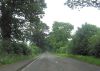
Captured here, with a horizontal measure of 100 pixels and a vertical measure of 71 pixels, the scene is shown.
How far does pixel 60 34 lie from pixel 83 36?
267 feet

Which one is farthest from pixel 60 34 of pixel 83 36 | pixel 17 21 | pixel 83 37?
pixel 17 21

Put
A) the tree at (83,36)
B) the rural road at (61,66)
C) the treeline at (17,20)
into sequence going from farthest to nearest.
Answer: the tree at (83,36) → the treeline at (17,20) → the rural road at (61,66)

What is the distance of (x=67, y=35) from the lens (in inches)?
5896

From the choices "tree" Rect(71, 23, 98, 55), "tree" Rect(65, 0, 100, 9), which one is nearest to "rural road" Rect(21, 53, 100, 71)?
"tree" Rect(65, 0, 100, 9)

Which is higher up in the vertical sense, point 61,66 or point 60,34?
point 60,34

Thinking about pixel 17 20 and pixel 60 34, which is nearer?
pixel 17 20

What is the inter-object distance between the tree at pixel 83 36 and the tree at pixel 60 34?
76939 millimetres

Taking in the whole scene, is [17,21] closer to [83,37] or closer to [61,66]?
[61,66]

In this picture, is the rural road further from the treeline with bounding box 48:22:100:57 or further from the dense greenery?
the treeline with bounding box 48:22:100:57

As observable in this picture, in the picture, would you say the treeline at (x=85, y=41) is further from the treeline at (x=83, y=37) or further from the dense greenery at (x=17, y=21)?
the dense greenery at (x=17, y=21)

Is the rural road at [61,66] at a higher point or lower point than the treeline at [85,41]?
lower

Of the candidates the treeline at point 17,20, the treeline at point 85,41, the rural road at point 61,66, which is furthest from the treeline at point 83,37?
the rural road at point 61,66

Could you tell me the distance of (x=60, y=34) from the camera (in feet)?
489

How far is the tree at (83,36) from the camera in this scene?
6562 cm
